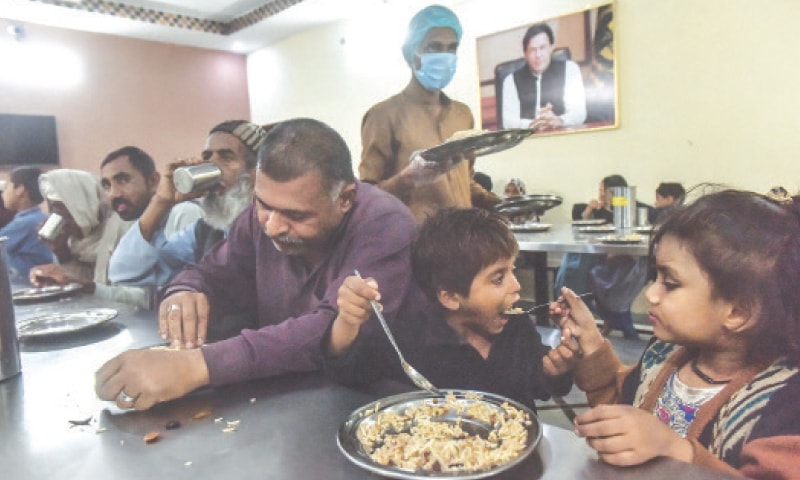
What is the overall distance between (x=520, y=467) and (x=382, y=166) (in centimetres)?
203

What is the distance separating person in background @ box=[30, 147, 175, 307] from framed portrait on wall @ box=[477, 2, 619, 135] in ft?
12.0

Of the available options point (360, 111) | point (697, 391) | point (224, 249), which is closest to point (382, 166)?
point (224, 249)

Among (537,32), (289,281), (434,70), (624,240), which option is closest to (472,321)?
(289,281)

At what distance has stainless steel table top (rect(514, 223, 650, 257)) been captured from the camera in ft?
8.78

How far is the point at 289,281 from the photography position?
1.57 meters

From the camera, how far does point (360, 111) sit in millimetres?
7145

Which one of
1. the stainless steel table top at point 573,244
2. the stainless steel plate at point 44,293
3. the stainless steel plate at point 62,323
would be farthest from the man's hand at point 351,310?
the stainless steel plate at point 44,293

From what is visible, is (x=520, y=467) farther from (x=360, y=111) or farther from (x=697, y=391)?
(x=360, y=111)

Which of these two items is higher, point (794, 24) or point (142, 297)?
point (794, 24)

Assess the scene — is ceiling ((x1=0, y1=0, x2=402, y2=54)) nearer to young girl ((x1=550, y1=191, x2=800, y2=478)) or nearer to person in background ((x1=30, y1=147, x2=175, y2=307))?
person in background ((x1=30, y1=147, x2=175, y2=307))

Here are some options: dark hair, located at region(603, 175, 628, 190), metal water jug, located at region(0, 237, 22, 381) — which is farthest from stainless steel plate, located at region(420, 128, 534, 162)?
dark hair, located at region(603, 175, 628, 190)

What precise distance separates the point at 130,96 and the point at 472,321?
7.37 m

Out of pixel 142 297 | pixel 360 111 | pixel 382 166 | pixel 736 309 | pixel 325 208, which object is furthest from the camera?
pixel 360 111

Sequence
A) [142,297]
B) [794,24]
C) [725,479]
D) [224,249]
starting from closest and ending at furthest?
1. [725,479]
2. [224,249]
3. [142,297]
4. [794,24]
